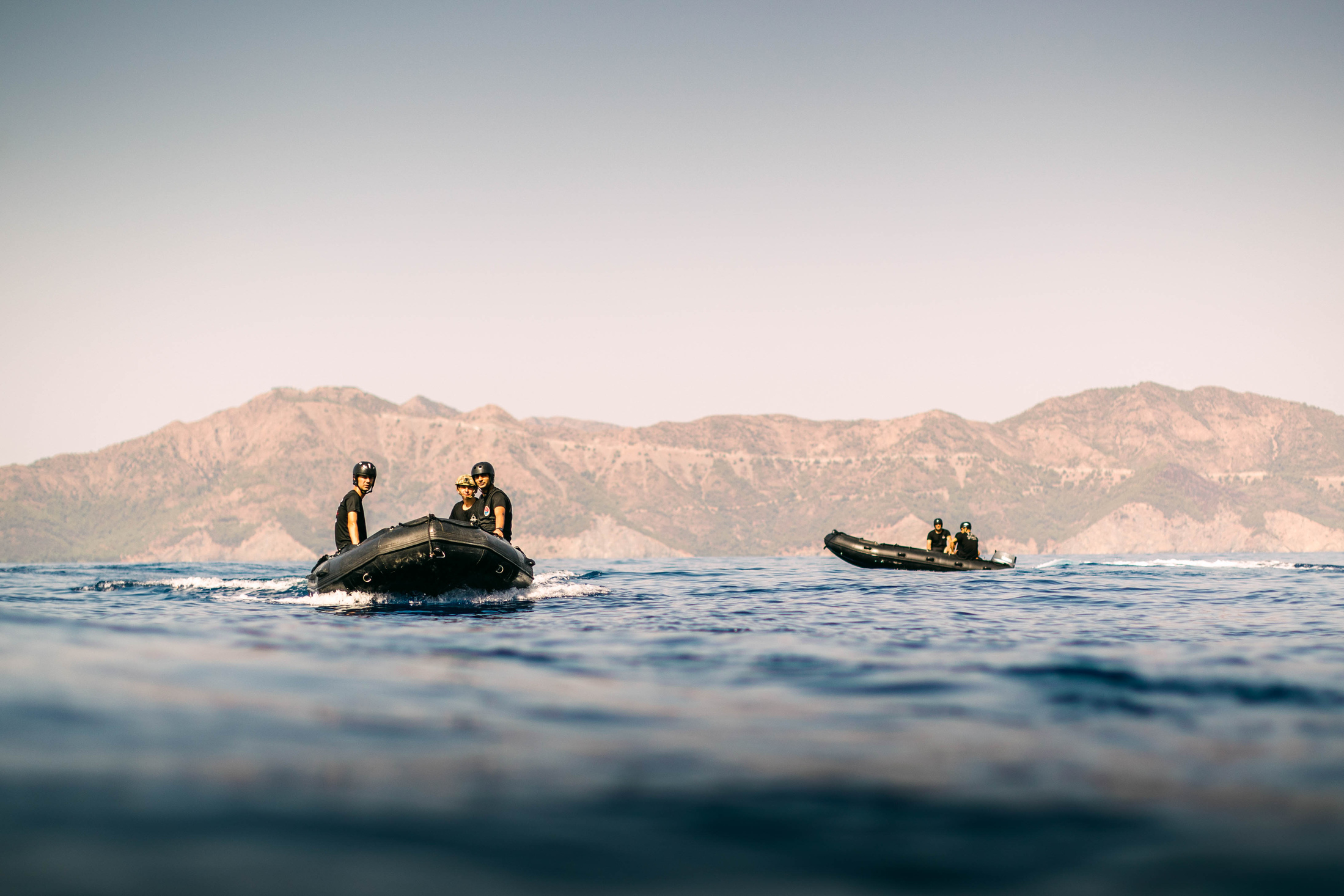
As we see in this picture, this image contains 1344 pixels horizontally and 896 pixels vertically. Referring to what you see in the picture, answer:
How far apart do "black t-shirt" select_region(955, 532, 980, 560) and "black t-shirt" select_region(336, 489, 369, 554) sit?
23.9 metres

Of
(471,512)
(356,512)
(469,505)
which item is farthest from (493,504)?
(356,512)

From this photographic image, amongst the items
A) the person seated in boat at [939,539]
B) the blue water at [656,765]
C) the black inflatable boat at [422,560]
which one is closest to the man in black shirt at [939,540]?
the person seated in boat at [939,539]

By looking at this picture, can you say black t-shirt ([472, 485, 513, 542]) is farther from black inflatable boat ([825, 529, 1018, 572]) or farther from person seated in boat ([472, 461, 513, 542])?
black inflatable boat ([825, 529, 1018, 572])

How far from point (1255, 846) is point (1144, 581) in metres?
27.8

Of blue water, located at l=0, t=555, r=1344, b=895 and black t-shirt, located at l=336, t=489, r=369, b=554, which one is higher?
black t-shirt, located at l=336, t=489, r=369, b=554

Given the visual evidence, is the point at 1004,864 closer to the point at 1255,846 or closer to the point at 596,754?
the point at 1255,846

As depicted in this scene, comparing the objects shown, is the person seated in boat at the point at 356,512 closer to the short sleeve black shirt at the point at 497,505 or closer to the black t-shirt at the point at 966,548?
the short sleeve black shirt at the point at 497,505

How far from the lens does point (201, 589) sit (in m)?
22.2

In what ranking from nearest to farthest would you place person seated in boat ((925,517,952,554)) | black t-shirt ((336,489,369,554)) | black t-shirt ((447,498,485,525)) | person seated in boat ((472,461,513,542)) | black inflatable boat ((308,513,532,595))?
black inflatable boat ((308,513,532,595)), black t-shirt ((336,489,369,554)), person seated in boat ((472,461,513,542)), black t-shirt ((447,498,485,525)), person seated in boat ((925,517,952,554))

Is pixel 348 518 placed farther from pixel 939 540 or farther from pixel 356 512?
pixel 939 540

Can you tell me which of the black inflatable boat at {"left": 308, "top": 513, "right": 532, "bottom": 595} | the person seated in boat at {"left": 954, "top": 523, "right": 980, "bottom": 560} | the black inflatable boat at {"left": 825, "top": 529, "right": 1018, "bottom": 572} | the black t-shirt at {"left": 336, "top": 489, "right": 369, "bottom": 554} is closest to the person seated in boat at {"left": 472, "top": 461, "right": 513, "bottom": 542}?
the black inflatable boat at {"left": 308, "top": 513, "right": 532, "bottom": 595}

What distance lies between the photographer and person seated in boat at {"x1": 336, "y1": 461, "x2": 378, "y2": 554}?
1631 cm

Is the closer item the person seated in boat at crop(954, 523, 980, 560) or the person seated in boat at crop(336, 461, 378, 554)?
the person seated in boat at crop(336, 461, 378, 554)

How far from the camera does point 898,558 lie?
112 ft
